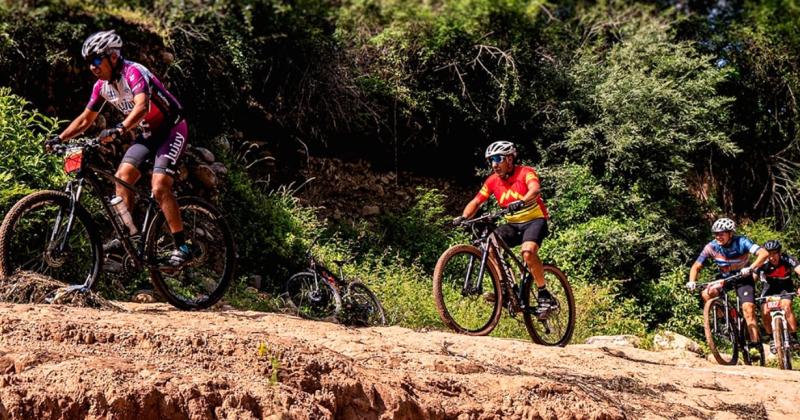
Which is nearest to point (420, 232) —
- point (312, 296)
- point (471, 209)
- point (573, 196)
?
point (573, 196)

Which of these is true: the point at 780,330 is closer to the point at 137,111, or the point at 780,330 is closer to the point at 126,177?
the point at 126,177

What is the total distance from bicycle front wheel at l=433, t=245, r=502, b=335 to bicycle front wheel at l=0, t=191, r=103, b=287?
9.40 feet

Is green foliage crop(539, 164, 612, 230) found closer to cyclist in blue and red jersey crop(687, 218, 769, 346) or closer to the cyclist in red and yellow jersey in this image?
cyclist in blue and red jersey crop(687, 218, 769, 346)

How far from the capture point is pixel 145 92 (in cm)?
552

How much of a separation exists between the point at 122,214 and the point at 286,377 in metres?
2.53

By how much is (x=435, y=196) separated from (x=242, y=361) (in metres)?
10.7

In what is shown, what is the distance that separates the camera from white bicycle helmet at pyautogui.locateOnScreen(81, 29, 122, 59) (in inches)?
214

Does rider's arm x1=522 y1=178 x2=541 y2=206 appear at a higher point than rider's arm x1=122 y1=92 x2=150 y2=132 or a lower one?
higher

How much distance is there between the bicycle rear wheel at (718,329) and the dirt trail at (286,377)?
13.8 feet

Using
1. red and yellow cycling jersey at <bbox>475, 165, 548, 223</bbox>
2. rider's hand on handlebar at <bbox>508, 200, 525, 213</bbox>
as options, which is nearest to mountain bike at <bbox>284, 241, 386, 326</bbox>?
red and yellow cycling jersey at <bbox>475, 165, 548, 223</bbox>

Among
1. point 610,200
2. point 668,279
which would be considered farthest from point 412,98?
point 668,279

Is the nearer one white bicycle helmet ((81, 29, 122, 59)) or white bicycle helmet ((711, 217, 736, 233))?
white bicycle helmet ((81, 29, 122, 59))

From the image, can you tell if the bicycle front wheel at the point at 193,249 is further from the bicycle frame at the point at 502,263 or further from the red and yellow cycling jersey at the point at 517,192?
the red and yellow cycling jersey at the point at 517,192

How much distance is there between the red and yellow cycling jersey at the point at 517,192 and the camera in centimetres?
750
